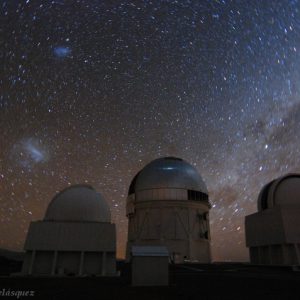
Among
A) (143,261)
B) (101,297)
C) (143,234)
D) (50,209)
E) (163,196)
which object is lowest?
(101,297)

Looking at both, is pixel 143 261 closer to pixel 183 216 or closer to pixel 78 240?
pixel 78 240

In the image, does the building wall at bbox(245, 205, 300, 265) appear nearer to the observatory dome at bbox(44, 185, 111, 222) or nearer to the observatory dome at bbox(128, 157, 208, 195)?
the observatory dome at bbox(128, 157, 208, 195)

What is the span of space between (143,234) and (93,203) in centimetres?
1363

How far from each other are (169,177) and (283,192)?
40.9 feet

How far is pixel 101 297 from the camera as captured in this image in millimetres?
9266

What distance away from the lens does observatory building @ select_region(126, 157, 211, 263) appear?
105ft

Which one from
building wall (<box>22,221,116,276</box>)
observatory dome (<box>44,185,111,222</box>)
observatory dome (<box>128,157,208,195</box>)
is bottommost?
building wall (<box>22,221,116,276</box>)

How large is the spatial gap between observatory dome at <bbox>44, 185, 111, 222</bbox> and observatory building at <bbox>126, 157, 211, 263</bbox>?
39.8ft

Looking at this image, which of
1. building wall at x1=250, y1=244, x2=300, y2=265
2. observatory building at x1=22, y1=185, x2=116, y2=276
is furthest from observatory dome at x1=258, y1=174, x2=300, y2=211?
observatory building at x1=22, y1=185, x2=116, y2=276

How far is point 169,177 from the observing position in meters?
34.0

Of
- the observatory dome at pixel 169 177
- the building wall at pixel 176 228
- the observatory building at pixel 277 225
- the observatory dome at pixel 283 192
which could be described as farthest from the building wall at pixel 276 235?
the observatory dome at pixel 169 177

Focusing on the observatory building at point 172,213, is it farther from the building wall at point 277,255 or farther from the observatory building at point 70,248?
the observatory building at point 70,248

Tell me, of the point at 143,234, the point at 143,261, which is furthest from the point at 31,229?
the point at 143,234

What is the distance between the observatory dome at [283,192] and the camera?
2436cm
